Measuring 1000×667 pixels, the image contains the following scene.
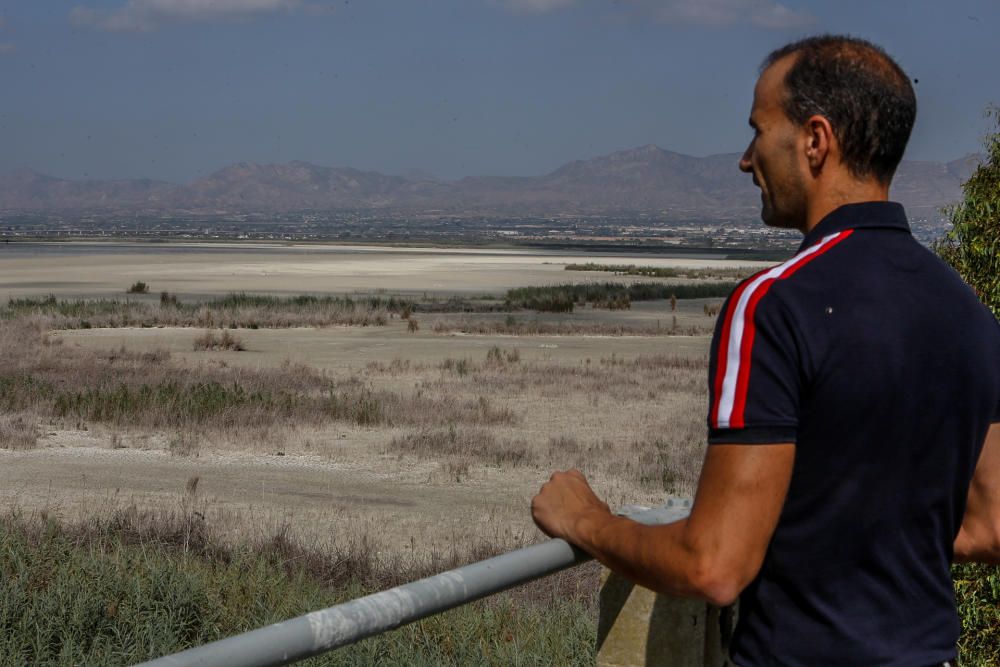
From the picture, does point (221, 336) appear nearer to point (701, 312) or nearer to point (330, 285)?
point (701, 312)

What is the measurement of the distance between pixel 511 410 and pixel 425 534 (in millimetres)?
7897

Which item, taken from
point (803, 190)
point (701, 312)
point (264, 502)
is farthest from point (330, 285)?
point (803, 190)

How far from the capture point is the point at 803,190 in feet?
6.60

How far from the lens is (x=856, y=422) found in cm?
182

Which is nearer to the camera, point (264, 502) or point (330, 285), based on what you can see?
point (264, 502)

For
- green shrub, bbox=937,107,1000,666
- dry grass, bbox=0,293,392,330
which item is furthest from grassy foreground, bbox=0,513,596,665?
dry grass, bbox=0,293,392,330

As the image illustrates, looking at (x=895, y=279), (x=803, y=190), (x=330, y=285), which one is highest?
(x=803, y=190)

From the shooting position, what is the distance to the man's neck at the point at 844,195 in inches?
77.7

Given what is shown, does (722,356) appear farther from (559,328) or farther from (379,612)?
(559,328)

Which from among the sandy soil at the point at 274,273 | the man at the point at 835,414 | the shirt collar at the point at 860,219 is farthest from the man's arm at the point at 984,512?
the sandy soil at the point at 274,273

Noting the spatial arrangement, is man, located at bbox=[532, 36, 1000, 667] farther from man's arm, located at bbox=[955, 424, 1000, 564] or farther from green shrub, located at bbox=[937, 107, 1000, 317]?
green shrub, located at bbox=[937, 107, 1000, 317]

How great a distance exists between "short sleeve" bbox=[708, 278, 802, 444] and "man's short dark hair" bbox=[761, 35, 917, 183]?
35 cm

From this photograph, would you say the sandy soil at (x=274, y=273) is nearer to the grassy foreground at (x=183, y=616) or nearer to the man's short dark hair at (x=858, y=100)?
the grassy foreground at (x=183, y=616)

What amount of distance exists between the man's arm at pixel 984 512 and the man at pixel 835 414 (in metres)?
0.07
